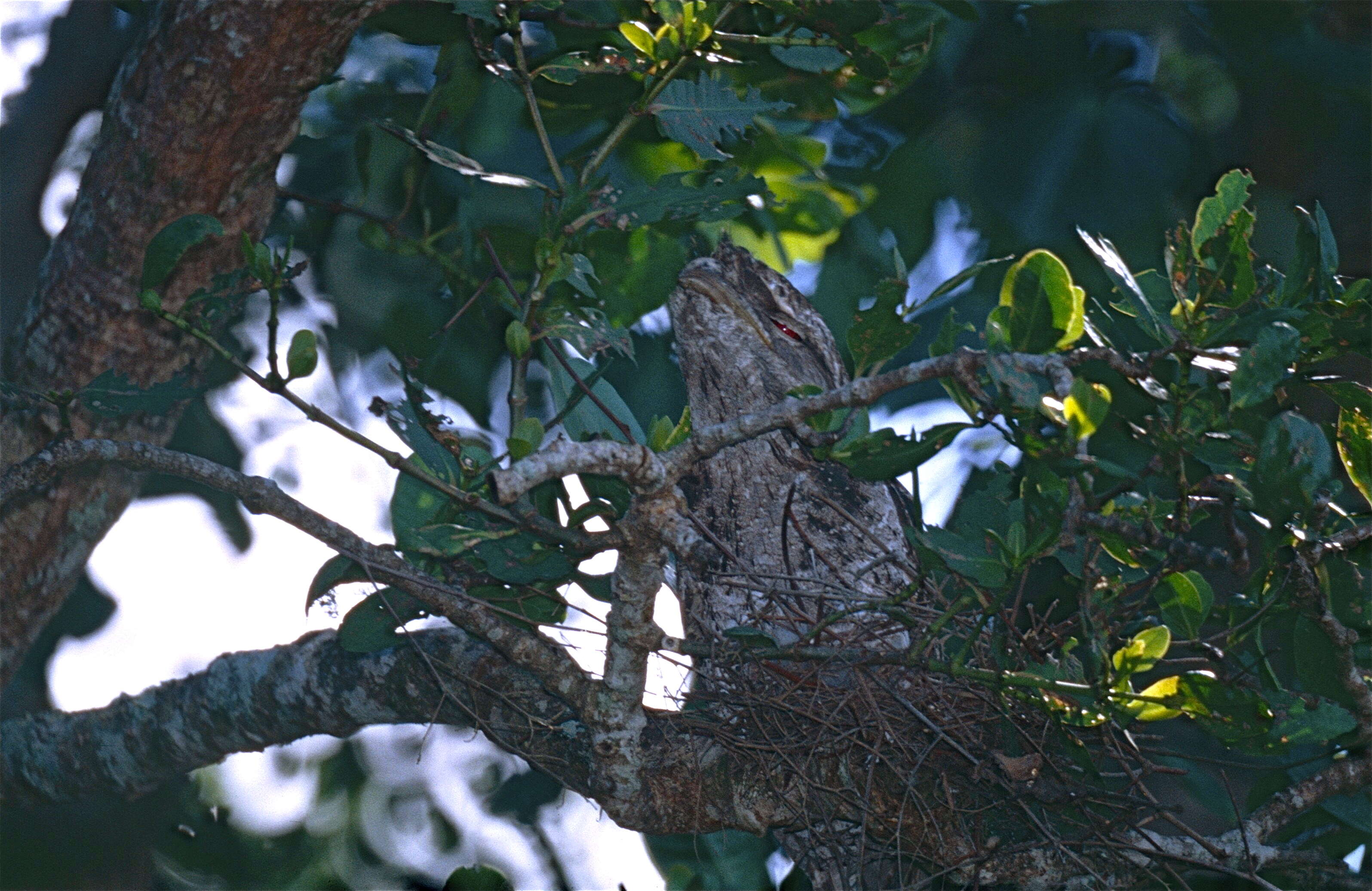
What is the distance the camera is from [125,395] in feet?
3.97

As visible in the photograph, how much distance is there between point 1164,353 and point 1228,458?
0.13 metres

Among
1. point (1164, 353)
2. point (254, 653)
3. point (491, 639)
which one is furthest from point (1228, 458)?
point (254, 653)

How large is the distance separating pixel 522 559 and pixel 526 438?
0.18 metres

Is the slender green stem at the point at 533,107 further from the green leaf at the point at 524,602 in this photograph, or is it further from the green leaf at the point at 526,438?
the green leaf at the point at 524,602

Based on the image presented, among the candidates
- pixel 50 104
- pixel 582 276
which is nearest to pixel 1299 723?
pixel 582 276

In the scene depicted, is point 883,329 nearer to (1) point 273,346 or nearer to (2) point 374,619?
(1) point 273,346

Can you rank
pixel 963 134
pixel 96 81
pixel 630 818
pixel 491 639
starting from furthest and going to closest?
pixel 96 81 < pixel 963 134 < pixel 630 818 < pixel 491 639

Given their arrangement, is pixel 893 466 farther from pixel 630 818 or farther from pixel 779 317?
pixel 779 317

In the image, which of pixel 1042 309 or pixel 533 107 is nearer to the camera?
pixel 1042 309

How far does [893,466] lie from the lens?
1.07 meters

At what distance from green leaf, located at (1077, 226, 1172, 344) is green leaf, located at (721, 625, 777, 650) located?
58 cm

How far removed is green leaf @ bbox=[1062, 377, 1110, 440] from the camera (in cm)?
84

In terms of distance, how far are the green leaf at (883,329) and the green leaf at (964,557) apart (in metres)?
0.22

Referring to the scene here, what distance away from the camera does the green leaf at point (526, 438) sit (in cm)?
104
